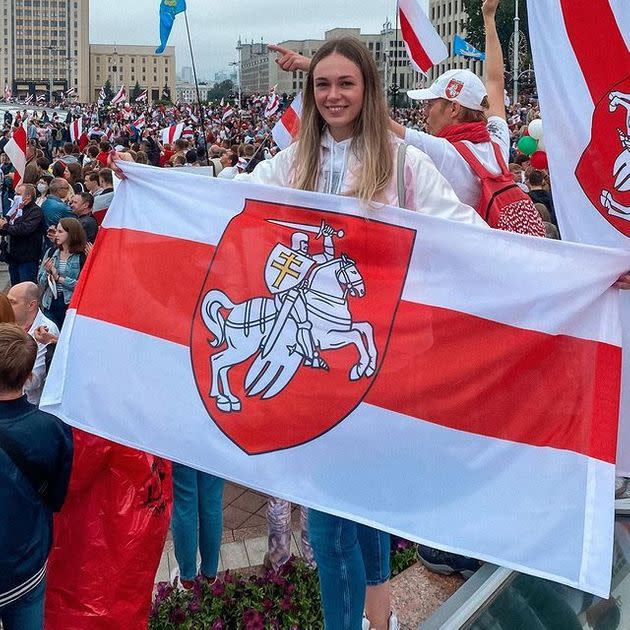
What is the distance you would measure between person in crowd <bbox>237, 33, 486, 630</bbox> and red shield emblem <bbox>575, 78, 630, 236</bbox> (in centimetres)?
46

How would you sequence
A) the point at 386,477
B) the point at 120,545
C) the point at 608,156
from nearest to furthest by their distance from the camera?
the point at 386,477
the point at 608,156
the point at 120,545

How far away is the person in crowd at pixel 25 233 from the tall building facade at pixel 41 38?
14842 cm

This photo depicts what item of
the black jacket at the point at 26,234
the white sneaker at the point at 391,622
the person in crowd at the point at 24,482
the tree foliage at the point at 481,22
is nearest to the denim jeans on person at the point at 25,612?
the person in crowd at the point at 24,482

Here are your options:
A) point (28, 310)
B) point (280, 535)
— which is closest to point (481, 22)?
point (28, 310)

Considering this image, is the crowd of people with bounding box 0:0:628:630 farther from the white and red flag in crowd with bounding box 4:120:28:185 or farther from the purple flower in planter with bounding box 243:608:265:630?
the white and red flag in crowd with bounding box 4:120:28:185

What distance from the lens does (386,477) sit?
2.25m

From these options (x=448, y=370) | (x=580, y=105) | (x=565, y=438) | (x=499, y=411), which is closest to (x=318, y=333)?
(x=448, y=370)

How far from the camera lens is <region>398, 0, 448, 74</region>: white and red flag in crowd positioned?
7.28 metres

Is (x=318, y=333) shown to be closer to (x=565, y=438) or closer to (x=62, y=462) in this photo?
(x=565, y=438)

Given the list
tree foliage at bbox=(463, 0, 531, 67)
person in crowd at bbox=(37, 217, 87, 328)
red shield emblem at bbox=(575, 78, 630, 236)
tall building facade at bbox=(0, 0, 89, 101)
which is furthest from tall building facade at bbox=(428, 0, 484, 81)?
red shield emblem at bbox=(575, 78, 630, 236)

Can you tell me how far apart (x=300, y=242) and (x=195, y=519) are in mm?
1597

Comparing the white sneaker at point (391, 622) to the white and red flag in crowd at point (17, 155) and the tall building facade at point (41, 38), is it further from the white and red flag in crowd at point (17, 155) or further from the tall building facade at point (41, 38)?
the tall building facade at point (41, 38)

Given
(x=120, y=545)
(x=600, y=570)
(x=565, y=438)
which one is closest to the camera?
(x=600, y=570)

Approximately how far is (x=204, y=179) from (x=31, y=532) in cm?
130
